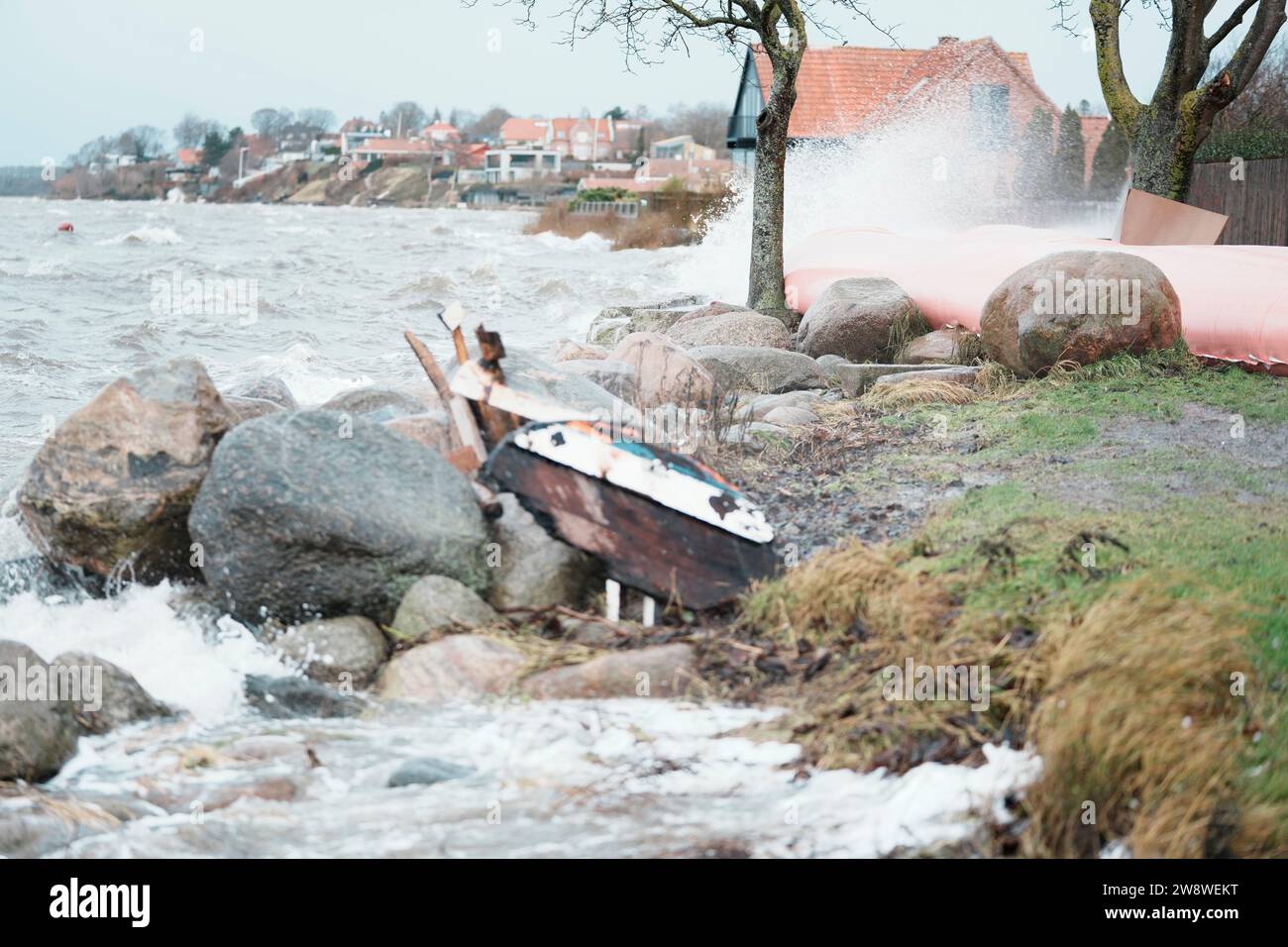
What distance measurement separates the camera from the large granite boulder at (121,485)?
680 centimetres

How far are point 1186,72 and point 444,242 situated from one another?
40.1 metres

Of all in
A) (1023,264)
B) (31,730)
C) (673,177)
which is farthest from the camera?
(673,177)

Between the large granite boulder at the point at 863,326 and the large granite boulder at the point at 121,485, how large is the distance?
26.5ft

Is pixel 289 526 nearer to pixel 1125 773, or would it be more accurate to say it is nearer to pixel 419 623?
pixel 419 623

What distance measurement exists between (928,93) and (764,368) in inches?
1230

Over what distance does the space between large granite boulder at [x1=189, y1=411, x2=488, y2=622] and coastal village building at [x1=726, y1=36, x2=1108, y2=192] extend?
31707 mm

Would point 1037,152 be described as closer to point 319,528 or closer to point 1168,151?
point 1168,151

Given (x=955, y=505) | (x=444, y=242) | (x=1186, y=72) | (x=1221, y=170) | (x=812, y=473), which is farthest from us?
(x=444, y=242)

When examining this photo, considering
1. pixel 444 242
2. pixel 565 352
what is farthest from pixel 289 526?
pixel 444 242

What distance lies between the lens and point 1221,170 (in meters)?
21.9

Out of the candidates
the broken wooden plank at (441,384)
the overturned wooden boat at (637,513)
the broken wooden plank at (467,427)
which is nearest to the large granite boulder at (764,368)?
the broken wooden plank at (441,384)

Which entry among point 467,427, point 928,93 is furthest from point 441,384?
point 928,93

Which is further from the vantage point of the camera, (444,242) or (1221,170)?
(444,242)

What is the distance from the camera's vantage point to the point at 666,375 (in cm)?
984
